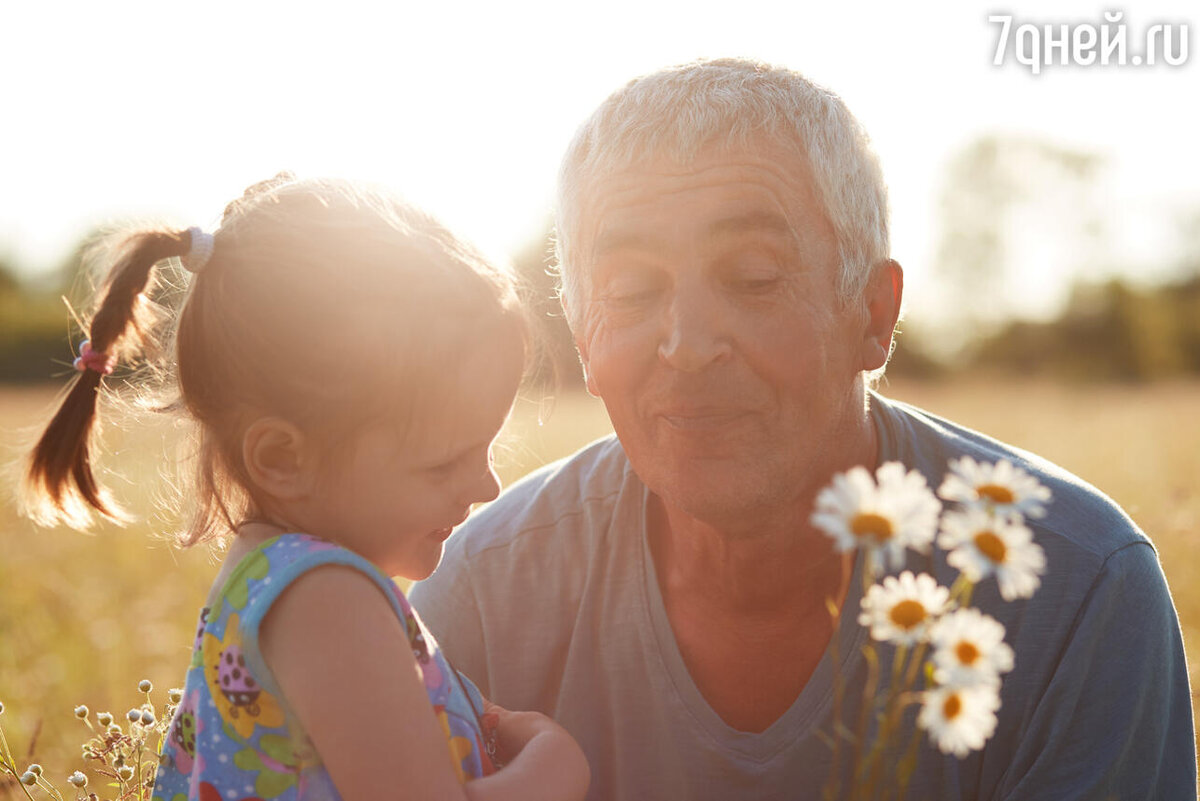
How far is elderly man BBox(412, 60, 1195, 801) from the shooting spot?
244cm

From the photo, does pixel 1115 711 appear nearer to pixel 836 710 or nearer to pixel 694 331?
pixel 694 331

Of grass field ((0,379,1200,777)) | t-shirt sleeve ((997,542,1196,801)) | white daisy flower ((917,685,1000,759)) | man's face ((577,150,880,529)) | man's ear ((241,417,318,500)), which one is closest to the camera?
white daisy flower ((917,685,1000,759))

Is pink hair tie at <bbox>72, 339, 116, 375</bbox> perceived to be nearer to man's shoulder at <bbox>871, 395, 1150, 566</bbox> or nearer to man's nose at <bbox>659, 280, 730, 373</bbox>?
man's nose at <bbox>659, 280, 730, 373</bbox>

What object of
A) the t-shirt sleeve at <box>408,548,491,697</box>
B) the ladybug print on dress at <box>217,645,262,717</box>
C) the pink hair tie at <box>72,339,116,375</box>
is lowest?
the t-shirt sleeve at <box>408,548,491,697</box>

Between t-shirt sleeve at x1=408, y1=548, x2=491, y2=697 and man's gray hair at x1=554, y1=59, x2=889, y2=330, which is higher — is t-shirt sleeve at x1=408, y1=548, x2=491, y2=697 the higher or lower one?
the lower one

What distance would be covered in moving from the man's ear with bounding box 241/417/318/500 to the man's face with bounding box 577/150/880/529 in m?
0.84

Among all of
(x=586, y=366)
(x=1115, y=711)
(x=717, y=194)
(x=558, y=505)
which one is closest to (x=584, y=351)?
(x=586, y=366)

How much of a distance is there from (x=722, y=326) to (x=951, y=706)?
4.18 ft

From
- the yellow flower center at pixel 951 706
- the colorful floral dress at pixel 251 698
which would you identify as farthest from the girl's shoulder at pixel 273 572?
the yellow flower center at pixel 951 706

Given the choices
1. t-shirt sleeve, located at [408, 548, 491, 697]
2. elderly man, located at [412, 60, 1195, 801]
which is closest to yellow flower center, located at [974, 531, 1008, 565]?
elderly man, located at [412, 60, 1195, 801]

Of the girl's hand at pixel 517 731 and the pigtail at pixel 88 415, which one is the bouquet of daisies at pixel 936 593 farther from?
the pigtail at pixel 88 415

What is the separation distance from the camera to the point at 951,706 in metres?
1.32

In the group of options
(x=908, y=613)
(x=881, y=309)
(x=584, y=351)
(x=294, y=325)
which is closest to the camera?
(x=908, y=613)

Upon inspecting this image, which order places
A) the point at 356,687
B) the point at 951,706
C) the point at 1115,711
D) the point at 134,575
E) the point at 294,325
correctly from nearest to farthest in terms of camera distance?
the point at 951,706
the point at 356,687
the point at 294,325
the point at 1115,711
the point at 134,575
